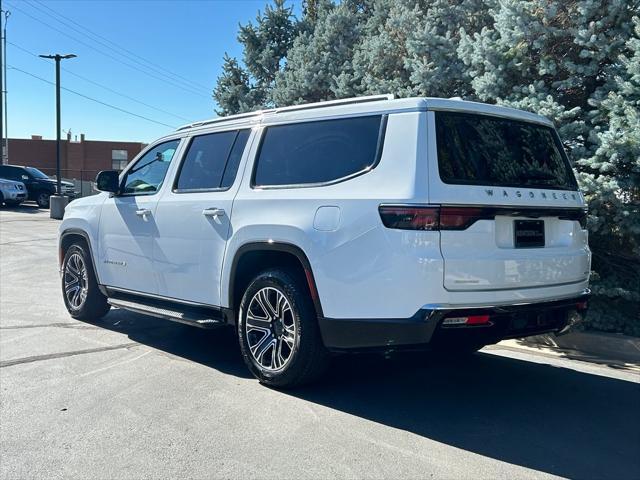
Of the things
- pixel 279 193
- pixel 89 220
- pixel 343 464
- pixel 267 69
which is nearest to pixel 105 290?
pixel 89 220

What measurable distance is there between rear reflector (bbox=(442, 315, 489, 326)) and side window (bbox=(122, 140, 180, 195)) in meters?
3.35

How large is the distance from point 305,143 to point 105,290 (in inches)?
124

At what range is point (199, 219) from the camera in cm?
515

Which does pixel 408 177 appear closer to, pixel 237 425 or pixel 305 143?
pixel 305 143

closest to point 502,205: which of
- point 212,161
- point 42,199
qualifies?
point 212,161

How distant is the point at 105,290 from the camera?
648 cm

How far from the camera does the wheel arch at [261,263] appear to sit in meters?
4.20

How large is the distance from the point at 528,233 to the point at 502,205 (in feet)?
1.07

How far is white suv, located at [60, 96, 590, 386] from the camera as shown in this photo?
370 cm

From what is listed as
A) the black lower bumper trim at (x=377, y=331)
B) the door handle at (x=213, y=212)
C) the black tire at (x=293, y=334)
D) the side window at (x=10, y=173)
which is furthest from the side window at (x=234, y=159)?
the side window at (x=10, y=173)

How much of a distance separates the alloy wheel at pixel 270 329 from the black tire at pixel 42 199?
25746 millimetres

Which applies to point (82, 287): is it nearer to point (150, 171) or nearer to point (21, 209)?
point (150, 171)

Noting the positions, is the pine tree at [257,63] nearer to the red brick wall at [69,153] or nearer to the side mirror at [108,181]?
the side mirror at [108,181]

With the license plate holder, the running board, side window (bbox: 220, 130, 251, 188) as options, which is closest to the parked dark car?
the running board
